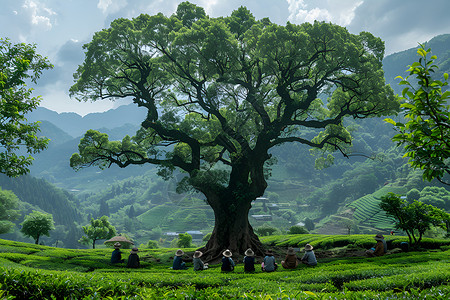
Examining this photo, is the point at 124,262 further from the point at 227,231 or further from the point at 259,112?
the point at 259,112

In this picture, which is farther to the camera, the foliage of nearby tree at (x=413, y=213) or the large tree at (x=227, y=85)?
the large tree at (x=227, y=85)

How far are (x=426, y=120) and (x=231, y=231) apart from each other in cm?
1458

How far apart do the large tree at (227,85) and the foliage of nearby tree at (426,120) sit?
11426 mm

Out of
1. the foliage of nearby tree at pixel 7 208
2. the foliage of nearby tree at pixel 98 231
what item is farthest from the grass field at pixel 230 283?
the foliage of nearby tree at pixel 7 208

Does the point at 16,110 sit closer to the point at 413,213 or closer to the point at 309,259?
the point at 309,259

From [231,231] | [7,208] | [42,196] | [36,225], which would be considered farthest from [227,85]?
[42,196]

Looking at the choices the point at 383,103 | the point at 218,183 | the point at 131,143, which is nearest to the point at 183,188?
the point at 218,183

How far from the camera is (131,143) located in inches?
791

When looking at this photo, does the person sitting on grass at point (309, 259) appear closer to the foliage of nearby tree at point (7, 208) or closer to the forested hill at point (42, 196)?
the foliage of nearby tree at point (7, 208)

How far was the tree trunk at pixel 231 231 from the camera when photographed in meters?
17.4

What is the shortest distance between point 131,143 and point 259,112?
914 centimetres

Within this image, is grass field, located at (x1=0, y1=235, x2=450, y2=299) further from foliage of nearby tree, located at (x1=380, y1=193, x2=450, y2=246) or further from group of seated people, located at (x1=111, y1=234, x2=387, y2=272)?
foliage of nearby tree, located at (x1=380, y1=193, x2=450, y2=246)

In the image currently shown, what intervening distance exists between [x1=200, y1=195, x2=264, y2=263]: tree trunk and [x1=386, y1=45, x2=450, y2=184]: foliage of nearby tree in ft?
42.7

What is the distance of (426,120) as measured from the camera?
15.2 feet
